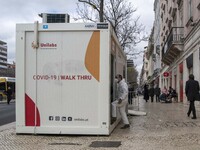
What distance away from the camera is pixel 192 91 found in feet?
49.2

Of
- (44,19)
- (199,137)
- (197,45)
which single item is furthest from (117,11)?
(199,137)

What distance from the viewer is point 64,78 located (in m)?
10.3

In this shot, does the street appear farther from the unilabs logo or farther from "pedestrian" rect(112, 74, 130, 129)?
the unilabs logo

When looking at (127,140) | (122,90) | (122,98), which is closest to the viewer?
(127,140)

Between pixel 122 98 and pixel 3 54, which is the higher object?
pixel 3 54

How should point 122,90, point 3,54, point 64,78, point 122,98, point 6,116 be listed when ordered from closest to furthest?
point 64,78 → point 122,98 → point 122,90 → point 6,116 → point 3,54

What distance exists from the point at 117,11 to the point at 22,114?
1934cm

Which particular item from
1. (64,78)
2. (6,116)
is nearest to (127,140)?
(64,78)

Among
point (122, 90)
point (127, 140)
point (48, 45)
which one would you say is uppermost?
point (48, 45)

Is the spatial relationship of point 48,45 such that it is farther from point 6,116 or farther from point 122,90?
point 6,116

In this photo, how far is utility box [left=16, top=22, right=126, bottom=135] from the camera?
33.2 ft

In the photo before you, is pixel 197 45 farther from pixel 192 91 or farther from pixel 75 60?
pixel 75 60

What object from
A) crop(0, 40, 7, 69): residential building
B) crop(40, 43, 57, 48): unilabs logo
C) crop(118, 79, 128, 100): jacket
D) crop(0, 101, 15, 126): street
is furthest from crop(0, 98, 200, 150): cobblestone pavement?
crop(0, 40, 7, 69): residential building

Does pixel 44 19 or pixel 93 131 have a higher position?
pixel 44 19
